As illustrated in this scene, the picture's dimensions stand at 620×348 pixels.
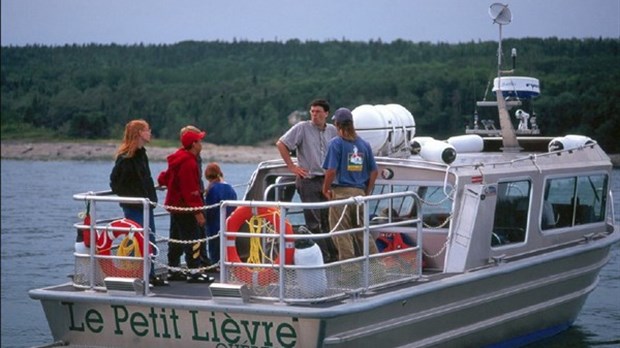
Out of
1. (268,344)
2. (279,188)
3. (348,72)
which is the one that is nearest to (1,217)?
(279,188)

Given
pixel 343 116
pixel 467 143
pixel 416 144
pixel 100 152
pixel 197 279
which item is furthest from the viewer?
pixel 100 152

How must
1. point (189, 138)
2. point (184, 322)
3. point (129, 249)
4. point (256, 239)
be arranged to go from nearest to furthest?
point (184, 322)
point (256, 239)
point (129, 249)
point (189, 138)

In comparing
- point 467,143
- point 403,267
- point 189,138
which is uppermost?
point 189,138

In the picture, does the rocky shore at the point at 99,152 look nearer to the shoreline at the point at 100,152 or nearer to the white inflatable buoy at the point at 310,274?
the shoreline at the point at 100,152

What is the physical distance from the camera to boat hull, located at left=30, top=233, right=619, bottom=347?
9.87 metres

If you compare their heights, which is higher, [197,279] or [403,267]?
[403,267]

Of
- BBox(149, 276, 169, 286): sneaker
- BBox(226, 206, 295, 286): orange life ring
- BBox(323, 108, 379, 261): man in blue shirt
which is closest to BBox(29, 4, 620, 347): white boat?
BBox(226, 206, 295, 286): orange life ring

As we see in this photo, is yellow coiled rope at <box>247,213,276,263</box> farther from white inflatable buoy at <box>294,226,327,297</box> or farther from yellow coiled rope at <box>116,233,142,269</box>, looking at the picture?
yellow coiled rope at <box>116,233,142,269</box>

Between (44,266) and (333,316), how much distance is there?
13200mm

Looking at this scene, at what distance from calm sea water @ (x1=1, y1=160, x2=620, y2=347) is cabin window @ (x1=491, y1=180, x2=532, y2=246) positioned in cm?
137

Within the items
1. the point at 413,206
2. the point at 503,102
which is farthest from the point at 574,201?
the point at 413,206

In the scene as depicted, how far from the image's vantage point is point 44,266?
72.4ft

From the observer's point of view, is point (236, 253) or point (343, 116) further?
point (343, 116)

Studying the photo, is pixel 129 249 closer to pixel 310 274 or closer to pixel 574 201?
pixel 310 274
